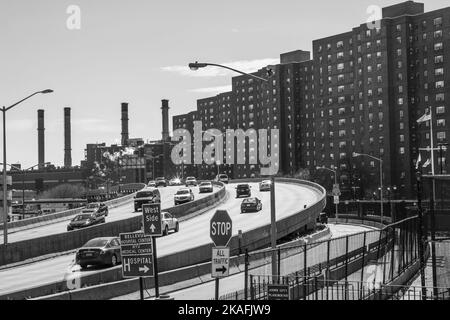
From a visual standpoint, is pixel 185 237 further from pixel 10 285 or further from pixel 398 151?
pixel 398 151

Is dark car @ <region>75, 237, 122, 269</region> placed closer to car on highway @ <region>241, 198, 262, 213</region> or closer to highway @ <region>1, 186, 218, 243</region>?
highway @ <region>1, 186, 218, 243</region>

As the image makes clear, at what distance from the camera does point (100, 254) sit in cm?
3284

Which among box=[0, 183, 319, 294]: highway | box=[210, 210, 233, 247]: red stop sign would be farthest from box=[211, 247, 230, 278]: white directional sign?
box=[0, 183, 319, 294]: highway

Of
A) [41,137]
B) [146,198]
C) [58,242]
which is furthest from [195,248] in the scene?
[41,137]

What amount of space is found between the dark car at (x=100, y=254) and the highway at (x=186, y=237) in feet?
1.62

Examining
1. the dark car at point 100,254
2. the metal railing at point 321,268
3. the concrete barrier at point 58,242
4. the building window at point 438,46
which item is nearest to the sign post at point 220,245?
the metal railing at point 321,268

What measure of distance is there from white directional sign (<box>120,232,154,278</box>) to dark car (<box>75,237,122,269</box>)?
1802cm

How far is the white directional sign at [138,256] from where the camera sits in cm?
1512

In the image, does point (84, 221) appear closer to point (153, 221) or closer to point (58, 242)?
point (58, 242)

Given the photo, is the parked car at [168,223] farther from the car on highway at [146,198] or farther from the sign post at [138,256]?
the sign post at [138,256]

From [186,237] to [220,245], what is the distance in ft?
111

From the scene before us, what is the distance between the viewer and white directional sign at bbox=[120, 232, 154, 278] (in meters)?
→ 15.1

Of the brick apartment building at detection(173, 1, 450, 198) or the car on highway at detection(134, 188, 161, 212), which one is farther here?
the brick apartment building at detection(173, 1, 450, 198)
